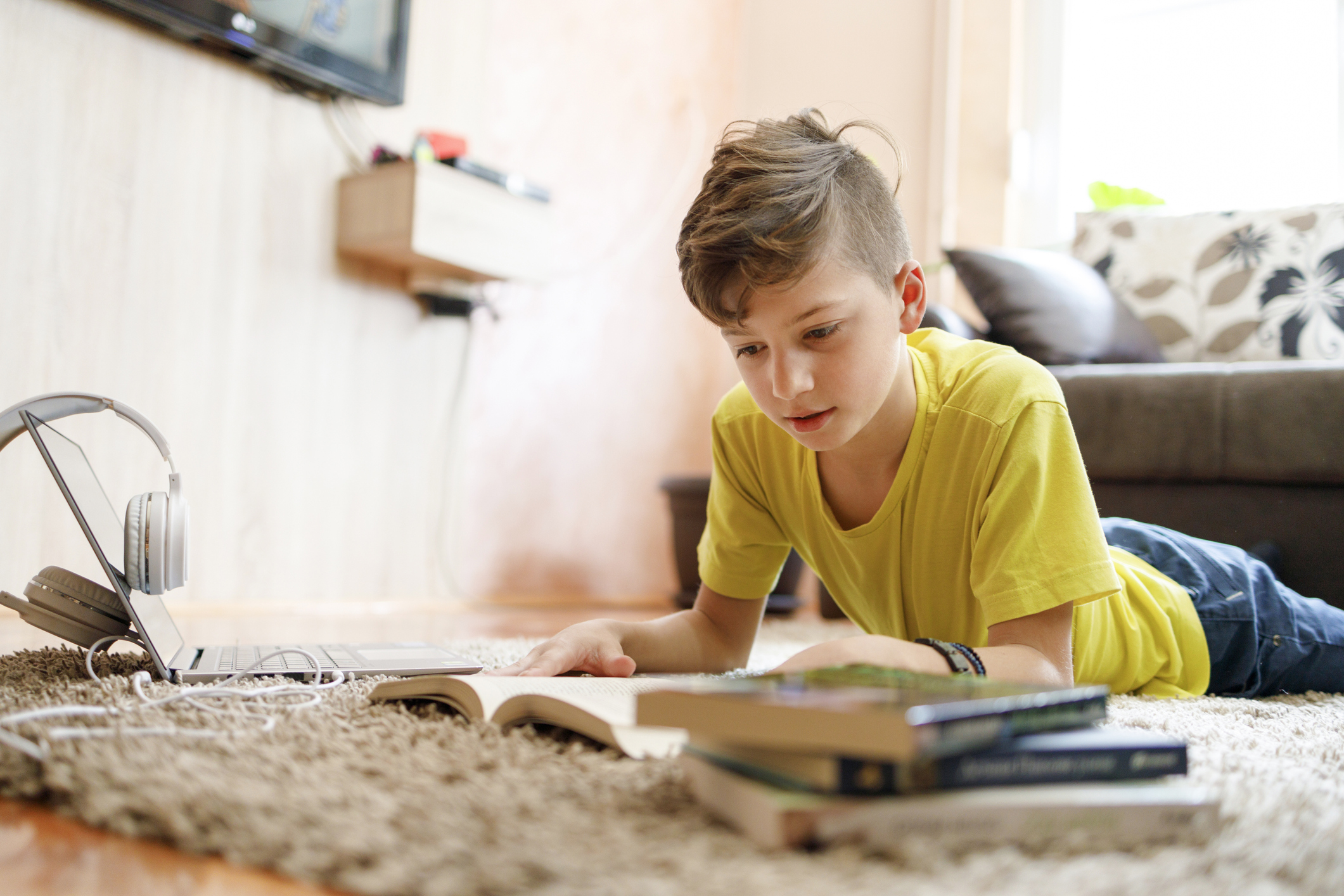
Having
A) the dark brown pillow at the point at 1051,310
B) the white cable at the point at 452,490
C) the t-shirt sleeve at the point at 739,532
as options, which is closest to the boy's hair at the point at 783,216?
the t-shirt sleeve at the point at 739,532

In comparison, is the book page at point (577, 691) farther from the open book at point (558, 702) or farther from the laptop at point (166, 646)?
the laptop at point (166, 646)

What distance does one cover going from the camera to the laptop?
84 centimetres

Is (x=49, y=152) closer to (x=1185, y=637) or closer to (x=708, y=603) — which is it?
(x=708, y=603)

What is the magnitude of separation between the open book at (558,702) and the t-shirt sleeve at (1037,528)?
0.29 meters

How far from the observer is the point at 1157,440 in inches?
61.0

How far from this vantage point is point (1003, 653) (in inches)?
29.0

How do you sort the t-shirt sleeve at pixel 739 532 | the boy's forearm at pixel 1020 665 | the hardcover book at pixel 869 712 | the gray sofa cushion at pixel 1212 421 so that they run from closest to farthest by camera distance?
the hardcover book at pixel 869 712 < the boy's forearm at pixel 1020 665 < the t-shirt sleeve at pixel 739 532 < the gray sofa cushion at pixel 1212 421

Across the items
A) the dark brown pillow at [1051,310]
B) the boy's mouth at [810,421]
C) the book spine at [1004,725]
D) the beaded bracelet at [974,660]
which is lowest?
the beaded bracelet at [974,660]

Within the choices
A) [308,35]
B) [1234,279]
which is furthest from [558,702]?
[1234,279]

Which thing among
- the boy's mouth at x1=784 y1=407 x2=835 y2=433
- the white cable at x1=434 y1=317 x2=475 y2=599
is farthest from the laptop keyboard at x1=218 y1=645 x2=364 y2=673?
the white cable at x1=434 y1=317 x2=475 y2=599

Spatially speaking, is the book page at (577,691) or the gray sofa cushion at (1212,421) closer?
the book page at (577,691)

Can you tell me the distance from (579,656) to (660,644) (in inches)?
5.4

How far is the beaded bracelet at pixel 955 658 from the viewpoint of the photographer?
26.2 inches

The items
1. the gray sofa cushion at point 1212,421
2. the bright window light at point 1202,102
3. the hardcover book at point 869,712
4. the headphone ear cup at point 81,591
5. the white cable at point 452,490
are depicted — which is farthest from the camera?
the bright window light at point 1202,102
